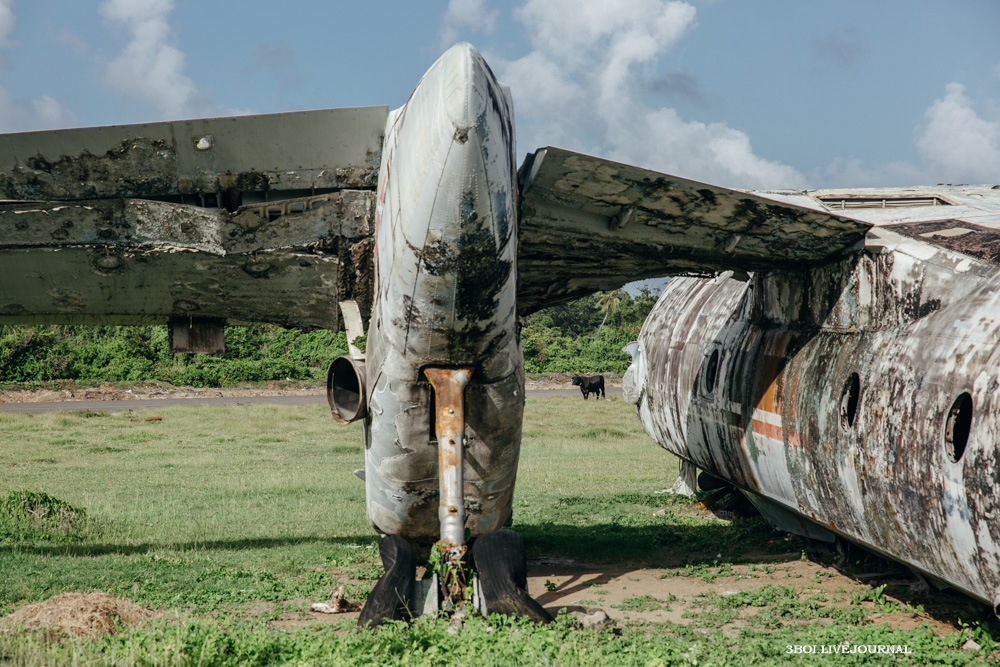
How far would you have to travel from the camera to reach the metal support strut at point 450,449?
26.3 feet

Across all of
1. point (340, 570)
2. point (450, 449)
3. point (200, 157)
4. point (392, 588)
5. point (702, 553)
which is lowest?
point (702, 553)

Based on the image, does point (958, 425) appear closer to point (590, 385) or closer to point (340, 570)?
point (340, 570)

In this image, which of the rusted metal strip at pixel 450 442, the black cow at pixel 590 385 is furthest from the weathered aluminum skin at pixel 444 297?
the black cow at pixel 590 385

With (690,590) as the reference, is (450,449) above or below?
above

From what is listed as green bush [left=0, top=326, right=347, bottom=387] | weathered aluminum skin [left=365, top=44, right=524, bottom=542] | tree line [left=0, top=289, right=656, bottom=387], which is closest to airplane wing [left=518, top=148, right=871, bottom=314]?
weathered aluminum skin [left=365, top=44, right=524, bottom=542]

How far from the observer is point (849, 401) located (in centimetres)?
889

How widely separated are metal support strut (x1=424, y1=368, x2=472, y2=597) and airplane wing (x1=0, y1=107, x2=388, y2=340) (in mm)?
2098

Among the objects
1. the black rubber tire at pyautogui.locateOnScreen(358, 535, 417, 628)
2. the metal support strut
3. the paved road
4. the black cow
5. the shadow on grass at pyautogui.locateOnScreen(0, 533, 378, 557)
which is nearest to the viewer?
the black rubber tire at pyautogui.locateOnScreen(358, 535, 417, 628)

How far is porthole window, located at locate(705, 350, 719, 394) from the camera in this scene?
12148 mm

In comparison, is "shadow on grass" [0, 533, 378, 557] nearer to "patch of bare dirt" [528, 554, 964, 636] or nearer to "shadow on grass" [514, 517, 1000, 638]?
"shadow on grass" [514, 517, 1000, 638]

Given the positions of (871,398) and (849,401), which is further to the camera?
(849,401)

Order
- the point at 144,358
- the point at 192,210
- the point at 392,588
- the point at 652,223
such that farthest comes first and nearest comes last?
the point at 144,358 → the point at 652,223 → the point at 192,210 → the point at 392,588

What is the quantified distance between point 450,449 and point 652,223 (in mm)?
3227

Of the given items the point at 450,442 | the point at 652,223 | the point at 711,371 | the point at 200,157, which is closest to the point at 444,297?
the point at 450,442
